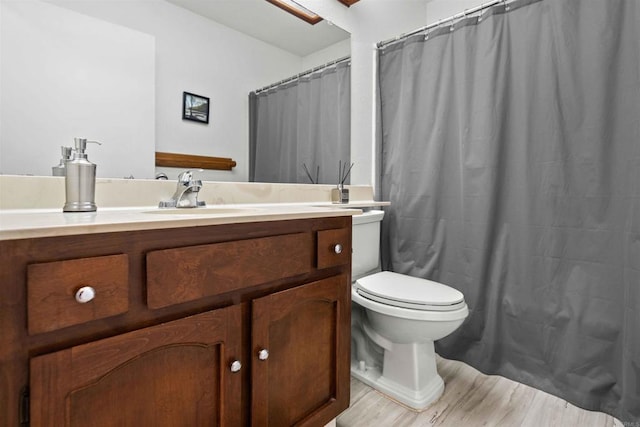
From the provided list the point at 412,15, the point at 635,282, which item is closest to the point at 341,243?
the point at 635,282

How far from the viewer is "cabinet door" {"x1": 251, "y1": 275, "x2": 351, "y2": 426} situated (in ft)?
2.90

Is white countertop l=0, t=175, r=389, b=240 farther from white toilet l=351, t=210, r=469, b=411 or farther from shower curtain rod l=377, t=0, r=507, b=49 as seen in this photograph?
shower curtain rod l=377, t=0, r=507, b=49

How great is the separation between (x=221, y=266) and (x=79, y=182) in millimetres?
429

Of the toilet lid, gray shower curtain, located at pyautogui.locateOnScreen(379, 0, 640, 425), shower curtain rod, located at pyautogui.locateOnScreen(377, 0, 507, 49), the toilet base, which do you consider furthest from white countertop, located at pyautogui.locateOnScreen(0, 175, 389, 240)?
shower curtain rod, located at pyautogui.locateOnScreen(377, 0, 507, 49)

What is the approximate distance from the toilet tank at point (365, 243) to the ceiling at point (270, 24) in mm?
894

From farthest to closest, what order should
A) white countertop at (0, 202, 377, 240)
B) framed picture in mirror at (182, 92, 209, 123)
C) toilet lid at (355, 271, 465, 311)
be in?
1. toilet lid at (355, 271, 465, 311)
2. framed picture in mirror at (182, 92, 209, 123)
3. white countertop at (0, 202, 377, 240)

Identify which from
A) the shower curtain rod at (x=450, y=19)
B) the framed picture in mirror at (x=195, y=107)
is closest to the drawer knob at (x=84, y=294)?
the framed picture in mirror at (x=195, y=107)

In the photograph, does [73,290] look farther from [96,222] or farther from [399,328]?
[399,328]

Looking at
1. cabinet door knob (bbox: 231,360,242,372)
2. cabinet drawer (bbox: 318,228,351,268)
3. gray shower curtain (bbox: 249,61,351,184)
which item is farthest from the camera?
gray shower curtain (bbox: 249,61,351,184)

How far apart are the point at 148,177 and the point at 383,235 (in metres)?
1.36

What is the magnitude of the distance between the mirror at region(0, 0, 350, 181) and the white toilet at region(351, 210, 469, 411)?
0.78 m

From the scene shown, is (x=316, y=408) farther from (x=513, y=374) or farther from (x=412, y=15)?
(x=412, y=15)

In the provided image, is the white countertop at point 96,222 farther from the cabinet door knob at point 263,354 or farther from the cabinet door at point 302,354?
the cabinet door knob at point 263,354

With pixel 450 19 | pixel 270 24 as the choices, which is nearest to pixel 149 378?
pixel 270 24
